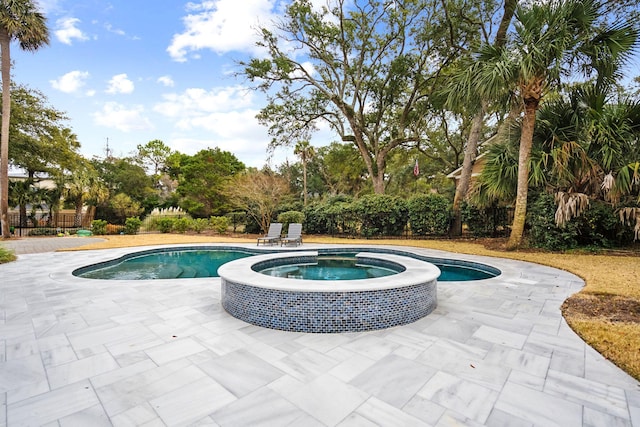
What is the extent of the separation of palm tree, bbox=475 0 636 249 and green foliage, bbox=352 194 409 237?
5.78 m

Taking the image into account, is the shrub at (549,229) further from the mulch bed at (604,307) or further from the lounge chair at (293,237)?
the lounge chair at (293,237)

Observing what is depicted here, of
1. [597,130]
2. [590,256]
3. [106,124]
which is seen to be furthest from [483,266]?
[106,124]

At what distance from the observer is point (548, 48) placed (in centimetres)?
733

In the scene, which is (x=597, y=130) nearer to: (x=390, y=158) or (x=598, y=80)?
(x=598, y=80)

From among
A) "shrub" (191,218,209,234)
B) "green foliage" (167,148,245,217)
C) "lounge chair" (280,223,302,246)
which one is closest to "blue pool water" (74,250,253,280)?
"lounge chair" (280,223,302,246)

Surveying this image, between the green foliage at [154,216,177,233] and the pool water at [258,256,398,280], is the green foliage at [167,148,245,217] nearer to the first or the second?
the green foliage at [154,216,177,233]

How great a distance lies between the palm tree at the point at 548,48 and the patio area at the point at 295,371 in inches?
234

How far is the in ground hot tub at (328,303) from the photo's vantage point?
357 cm

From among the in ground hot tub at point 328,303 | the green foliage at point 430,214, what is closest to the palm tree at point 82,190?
the green foliage at point 430,214

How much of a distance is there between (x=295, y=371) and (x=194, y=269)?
21.3 ft

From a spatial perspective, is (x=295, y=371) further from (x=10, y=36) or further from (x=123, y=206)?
(x=123, y=206)

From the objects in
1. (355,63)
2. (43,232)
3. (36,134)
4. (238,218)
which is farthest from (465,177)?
(36,134)

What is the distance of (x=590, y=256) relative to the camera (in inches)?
324

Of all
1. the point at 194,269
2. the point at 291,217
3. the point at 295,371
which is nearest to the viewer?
the point at 295,371
